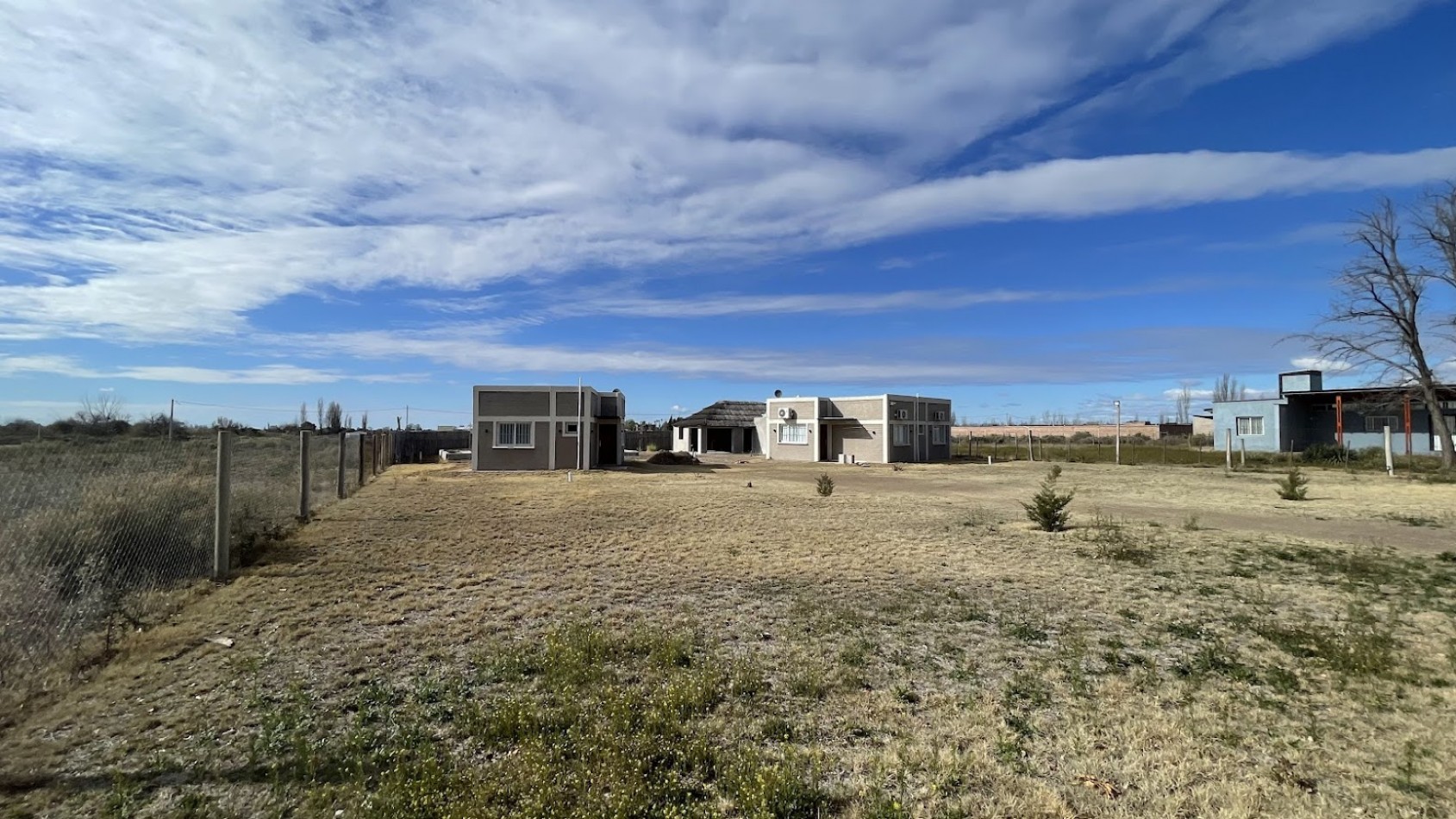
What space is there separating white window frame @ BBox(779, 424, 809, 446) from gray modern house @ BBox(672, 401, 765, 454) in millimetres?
7172

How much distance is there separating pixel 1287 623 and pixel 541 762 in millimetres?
7121

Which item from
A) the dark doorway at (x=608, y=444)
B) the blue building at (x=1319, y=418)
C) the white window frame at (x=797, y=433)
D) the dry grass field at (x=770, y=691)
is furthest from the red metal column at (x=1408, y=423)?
the dark doorway at (x=608, y=444)

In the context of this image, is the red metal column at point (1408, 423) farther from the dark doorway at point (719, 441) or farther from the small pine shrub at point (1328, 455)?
the dark doorway at point (719, 441)

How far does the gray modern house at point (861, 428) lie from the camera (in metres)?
44.8

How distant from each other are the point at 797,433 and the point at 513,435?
22255 millimetres

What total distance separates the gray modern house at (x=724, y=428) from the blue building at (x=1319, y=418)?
32976mm

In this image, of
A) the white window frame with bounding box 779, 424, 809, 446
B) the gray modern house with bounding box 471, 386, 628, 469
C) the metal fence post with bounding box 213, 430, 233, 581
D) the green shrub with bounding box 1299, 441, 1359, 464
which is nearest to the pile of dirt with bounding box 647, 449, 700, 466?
the gray modern house with bounding box 471, 386, 628, 469

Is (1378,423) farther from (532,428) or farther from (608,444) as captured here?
(532,428)

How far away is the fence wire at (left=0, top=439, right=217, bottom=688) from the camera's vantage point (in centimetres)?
534

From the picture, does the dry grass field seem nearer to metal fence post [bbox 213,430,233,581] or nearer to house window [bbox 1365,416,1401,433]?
metal fence post [bbox 213,430,233,581]

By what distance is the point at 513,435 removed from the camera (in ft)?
108

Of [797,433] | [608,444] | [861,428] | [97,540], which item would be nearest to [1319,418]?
[861,428]

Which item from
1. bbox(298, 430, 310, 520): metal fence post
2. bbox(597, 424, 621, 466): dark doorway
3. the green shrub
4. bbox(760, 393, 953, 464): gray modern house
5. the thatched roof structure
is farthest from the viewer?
the thatched roof structure

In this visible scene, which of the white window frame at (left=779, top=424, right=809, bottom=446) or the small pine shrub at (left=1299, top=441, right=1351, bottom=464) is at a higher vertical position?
the white window frame at (left=779, top=424, right=809, bottom=446)
